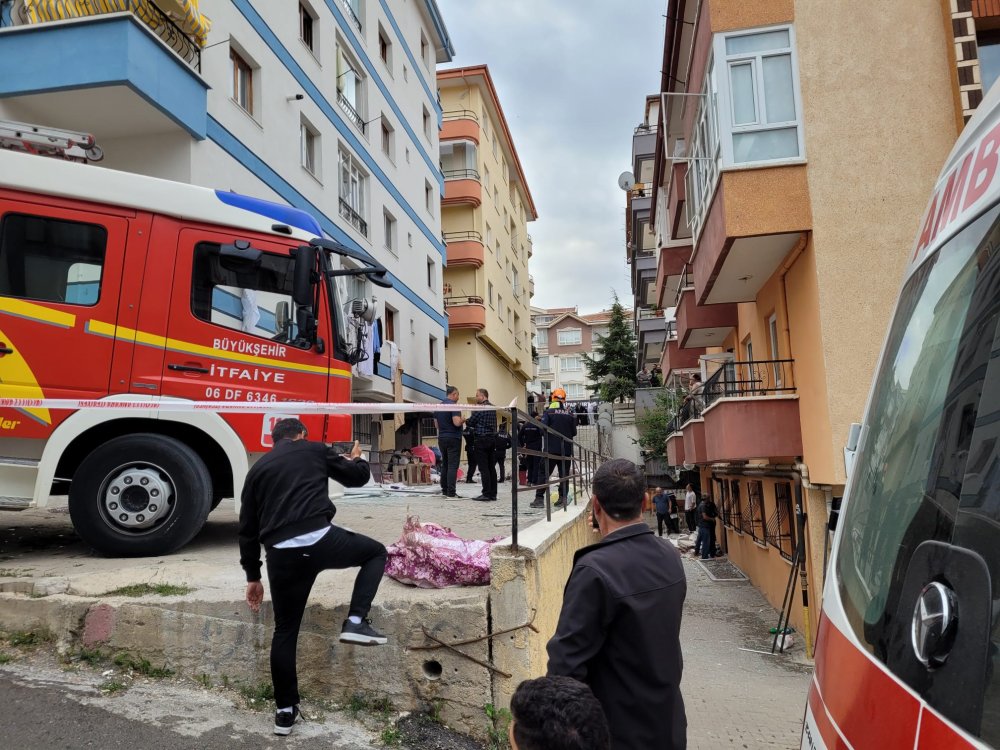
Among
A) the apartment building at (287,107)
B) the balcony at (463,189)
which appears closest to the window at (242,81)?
the apartment building at (287,107)

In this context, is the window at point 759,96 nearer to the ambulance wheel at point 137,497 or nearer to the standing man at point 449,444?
the standing man at point 449,444

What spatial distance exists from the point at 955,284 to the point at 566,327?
84933mm

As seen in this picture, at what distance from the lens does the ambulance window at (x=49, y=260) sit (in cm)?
588

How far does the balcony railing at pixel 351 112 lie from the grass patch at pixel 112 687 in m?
15.5

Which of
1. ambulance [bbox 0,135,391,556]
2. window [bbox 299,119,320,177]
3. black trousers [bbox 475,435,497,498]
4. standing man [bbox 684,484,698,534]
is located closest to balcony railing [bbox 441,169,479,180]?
standing man [bbox 684,484,698,534]

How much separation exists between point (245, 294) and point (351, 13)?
15.5 m

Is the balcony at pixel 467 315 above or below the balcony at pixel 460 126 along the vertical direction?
below

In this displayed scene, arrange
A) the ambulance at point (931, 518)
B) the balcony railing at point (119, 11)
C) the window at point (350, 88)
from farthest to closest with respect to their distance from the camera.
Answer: the window at point (350, 88)
the balcony railing at point (119, 11)
the ambulance at point (931, 518)

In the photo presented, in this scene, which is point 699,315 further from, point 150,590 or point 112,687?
point 112,687

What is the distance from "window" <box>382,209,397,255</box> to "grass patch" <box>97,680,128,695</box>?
1756cm

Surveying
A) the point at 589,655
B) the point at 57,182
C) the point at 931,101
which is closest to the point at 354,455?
the point at 589,655

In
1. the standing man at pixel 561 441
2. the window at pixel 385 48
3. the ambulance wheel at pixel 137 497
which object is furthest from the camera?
the window at pixel 385 48

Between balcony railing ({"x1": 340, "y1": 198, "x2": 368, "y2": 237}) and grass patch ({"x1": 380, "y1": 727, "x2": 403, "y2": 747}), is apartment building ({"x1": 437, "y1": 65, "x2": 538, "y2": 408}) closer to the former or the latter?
balcony railing ({"x1": 340, "y1": 198, "x2": 368, "y2": 237})

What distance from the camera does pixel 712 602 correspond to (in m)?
15.9
